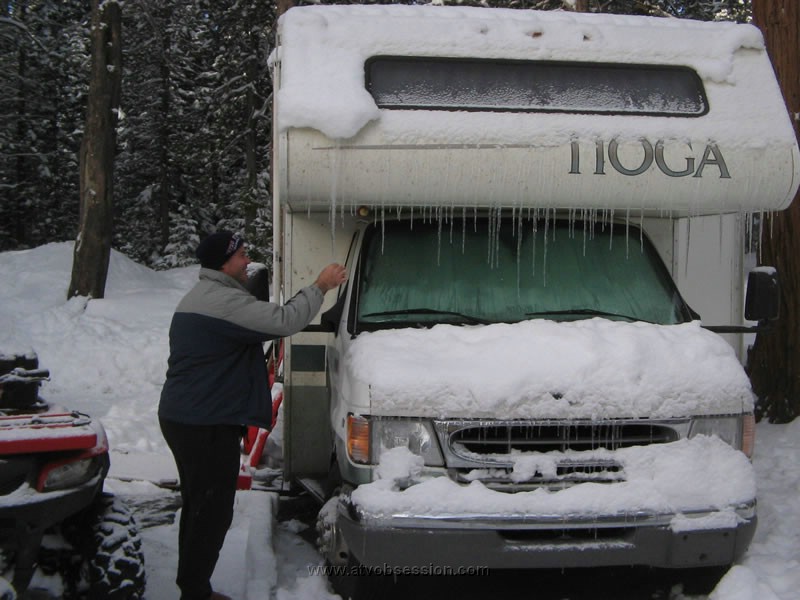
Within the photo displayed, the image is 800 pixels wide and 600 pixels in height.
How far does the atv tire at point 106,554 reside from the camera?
12.4 feet

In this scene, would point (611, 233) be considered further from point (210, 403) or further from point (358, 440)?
point (210, 403)

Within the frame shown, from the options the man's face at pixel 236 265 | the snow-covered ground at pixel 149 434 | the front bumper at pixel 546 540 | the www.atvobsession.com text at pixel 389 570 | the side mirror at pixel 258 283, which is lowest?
the snow-covered ground at pixel 149 434

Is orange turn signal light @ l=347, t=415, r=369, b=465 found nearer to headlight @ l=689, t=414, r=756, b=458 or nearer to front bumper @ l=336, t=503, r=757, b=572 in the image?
front bumper @ l=336, t=503, r=757, b=572

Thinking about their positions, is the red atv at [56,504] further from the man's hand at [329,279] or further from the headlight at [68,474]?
the man's hand at [329,279]

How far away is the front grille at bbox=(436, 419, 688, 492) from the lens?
399 centimetres

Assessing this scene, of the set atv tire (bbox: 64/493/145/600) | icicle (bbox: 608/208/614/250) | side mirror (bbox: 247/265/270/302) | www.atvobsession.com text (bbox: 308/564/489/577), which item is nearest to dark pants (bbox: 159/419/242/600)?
atv tire (bbox: 64/493/145/600)

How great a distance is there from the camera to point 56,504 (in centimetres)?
345

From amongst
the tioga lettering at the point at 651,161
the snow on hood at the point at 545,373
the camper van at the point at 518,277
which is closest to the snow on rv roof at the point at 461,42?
the camper van at the point at 518,277

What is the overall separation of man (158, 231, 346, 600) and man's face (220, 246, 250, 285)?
128 millimetres

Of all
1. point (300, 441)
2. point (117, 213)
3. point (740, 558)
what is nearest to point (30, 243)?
point (117, 213)

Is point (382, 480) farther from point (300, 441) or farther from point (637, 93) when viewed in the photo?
point (637, 93)

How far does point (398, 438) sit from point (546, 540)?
82 centimetres

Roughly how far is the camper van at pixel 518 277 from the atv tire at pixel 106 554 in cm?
96

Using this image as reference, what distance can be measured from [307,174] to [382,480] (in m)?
1.68
